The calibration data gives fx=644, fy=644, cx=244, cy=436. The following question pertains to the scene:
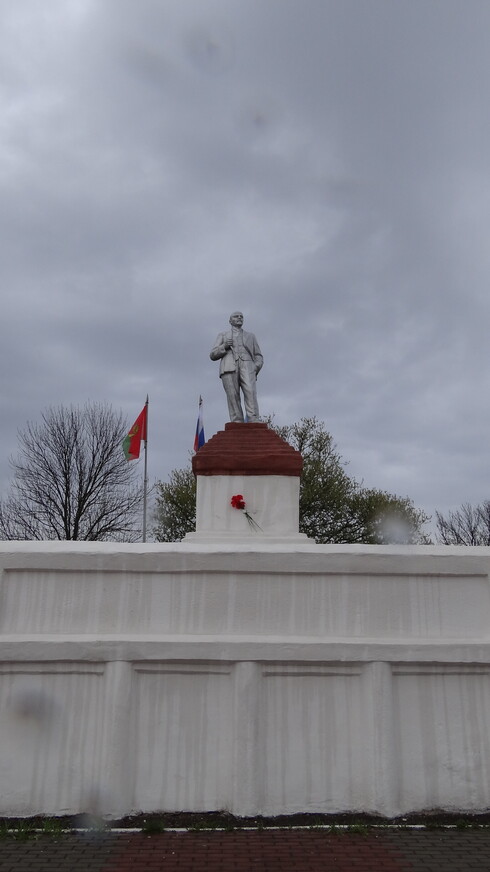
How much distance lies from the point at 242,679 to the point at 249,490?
2890 mm

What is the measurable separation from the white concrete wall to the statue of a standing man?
371 centimetres

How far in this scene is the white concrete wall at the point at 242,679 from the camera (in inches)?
211

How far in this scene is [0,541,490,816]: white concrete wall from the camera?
211 inches

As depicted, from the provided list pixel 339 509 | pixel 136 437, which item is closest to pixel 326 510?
pixel 339 509

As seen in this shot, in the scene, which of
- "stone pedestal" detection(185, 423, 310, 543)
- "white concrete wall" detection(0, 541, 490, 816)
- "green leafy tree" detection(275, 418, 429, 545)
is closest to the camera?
"white concrete wall" detection(0, 541, 490, 816)

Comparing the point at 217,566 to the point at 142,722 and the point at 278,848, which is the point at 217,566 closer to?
the point at 142,722

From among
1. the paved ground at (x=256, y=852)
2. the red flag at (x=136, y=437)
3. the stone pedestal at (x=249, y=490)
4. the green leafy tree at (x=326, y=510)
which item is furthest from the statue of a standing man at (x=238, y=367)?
the green leafy tree at (x=326, y=510)

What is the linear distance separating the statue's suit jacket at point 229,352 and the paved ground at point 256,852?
6004 millimetres

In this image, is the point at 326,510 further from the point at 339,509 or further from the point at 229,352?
the point at 229,352

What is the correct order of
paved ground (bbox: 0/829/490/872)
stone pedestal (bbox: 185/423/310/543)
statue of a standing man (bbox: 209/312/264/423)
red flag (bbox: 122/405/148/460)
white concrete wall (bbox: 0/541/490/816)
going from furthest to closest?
red flag (bbox: 122/405/148/460) → statue of a standing man (bbox: 209/312/264/423) → stone pedestal (bbox: 185/423/310/543) → white concrete wall (bbox: 0/541/490/816) → paved ground (bbox: 0/829/490/872)

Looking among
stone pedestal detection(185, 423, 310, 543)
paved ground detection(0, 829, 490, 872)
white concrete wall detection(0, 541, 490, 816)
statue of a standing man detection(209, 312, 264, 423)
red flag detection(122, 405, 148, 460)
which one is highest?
red flag detection(122, 405, 148, 460)

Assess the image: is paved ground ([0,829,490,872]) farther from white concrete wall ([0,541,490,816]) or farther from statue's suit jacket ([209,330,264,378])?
statue's suit jacket ([209,330,264,378])

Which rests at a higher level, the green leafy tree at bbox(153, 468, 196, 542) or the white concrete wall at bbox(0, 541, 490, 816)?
the green leafy tree at bbox(153, 468, 196, 542)

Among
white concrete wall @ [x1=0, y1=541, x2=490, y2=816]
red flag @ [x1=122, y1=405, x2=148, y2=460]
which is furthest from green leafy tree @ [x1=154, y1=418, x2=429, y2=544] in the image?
white concrete wall @ [x1=0, y1=541, x2=490, y2=816]
